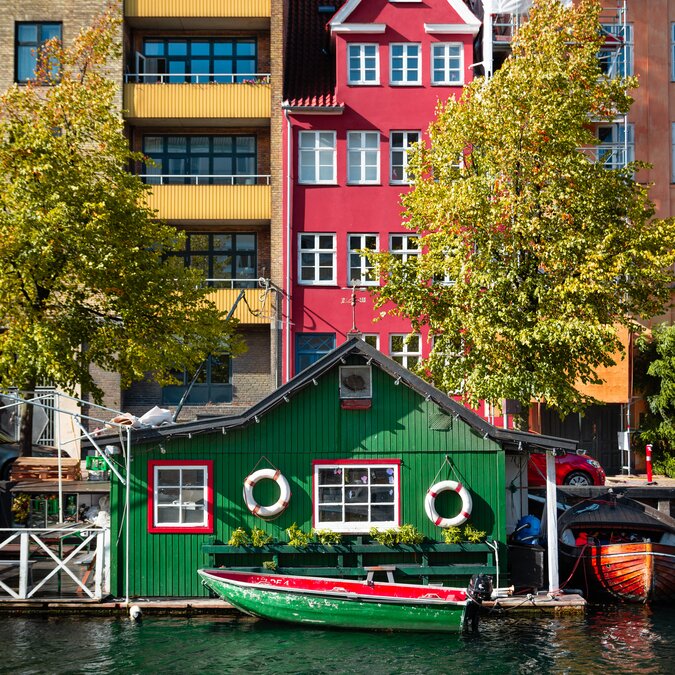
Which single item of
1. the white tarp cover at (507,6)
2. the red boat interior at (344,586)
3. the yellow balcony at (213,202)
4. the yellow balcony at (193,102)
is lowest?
the red boat interior at (344,586)

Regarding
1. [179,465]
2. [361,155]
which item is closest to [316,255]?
[361,155]

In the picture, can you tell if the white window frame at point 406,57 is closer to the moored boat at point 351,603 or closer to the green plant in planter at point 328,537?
the green plant in planter at point 328,537

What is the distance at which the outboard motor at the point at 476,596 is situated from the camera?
73.2ft

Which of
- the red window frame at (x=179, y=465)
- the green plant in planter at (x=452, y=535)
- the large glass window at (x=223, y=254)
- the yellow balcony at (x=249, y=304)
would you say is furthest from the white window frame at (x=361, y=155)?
the green plant in planter at (x=452, y=535)

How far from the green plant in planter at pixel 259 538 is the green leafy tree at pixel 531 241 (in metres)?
8.56

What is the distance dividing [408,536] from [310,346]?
19.7 m

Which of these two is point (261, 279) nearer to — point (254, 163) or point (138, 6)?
Answer: point (254, 163)

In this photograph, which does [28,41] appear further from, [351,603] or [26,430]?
[351,603]

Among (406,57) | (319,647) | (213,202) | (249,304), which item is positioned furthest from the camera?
(406,57)

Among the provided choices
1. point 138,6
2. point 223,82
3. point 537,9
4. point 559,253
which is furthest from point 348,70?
point 559,253

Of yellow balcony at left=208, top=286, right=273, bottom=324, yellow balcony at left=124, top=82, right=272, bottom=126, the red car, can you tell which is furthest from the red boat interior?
yellow balcony at left=124, top=82, right=272, bottom=126

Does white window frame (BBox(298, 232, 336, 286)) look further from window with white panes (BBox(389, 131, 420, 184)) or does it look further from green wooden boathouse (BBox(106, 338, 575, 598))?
green wooden boathouse (BBox(106, 338, 575, 598))

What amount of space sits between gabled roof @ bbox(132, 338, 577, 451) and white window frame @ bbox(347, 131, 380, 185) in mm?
19972

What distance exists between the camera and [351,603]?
22.5 m
